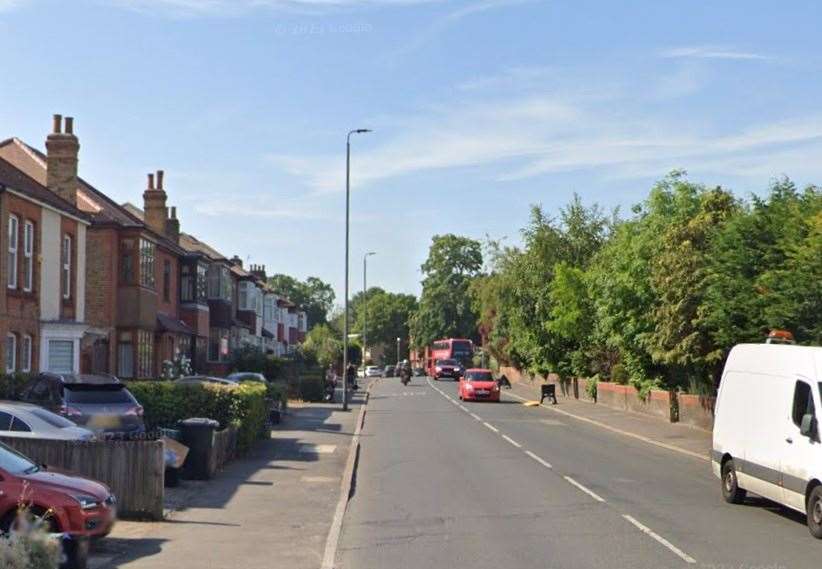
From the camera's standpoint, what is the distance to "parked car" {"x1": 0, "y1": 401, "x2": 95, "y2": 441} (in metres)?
15.4

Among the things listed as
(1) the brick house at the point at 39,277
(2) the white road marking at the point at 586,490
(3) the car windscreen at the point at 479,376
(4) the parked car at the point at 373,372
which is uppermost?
(1) the brick house at the point at 39,277

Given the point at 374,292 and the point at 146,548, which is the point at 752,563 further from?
the point at 374,292

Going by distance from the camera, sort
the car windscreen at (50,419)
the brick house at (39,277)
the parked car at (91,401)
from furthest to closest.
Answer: the brick house at (39,277) → the parked car at (91,401) → the car windscreen at (50,419)

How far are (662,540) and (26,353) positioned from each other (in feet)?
71.3

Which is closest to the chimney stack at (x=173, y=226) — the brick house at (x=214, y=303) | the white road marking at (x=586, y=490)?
the brick house at (x=214, y=303)

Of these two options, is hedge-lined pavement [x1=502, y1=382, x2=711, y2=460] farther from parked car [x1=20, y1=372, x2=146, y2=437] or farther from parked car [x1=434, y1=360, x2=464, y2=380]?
parked car [x1=434, y1=360, x2=464, y2=380]

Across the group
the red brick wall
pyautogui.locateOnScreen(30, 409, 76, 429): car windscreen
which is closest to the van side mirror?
pyautogui.locateOnScreen(30, 409, 76, 429): car windscreen

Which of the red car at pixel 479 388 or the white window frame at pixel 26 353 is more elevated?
the white window frame at pixel 26 353

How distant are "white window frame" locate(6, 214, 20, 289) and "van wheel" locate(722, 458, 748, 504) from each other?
62.8 ft

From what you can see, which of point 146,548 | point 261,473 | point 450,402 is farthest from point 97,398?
point 450,402

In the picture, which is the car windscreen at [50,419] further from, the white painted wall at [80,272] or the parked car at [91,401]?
the white painted wall at [80,272]

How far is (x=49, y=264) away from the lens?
30984 mm

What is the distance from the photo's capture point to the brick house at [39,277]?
2833 centimetres

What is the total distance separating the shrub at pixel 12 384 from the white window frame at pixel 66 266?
34.2 ft
